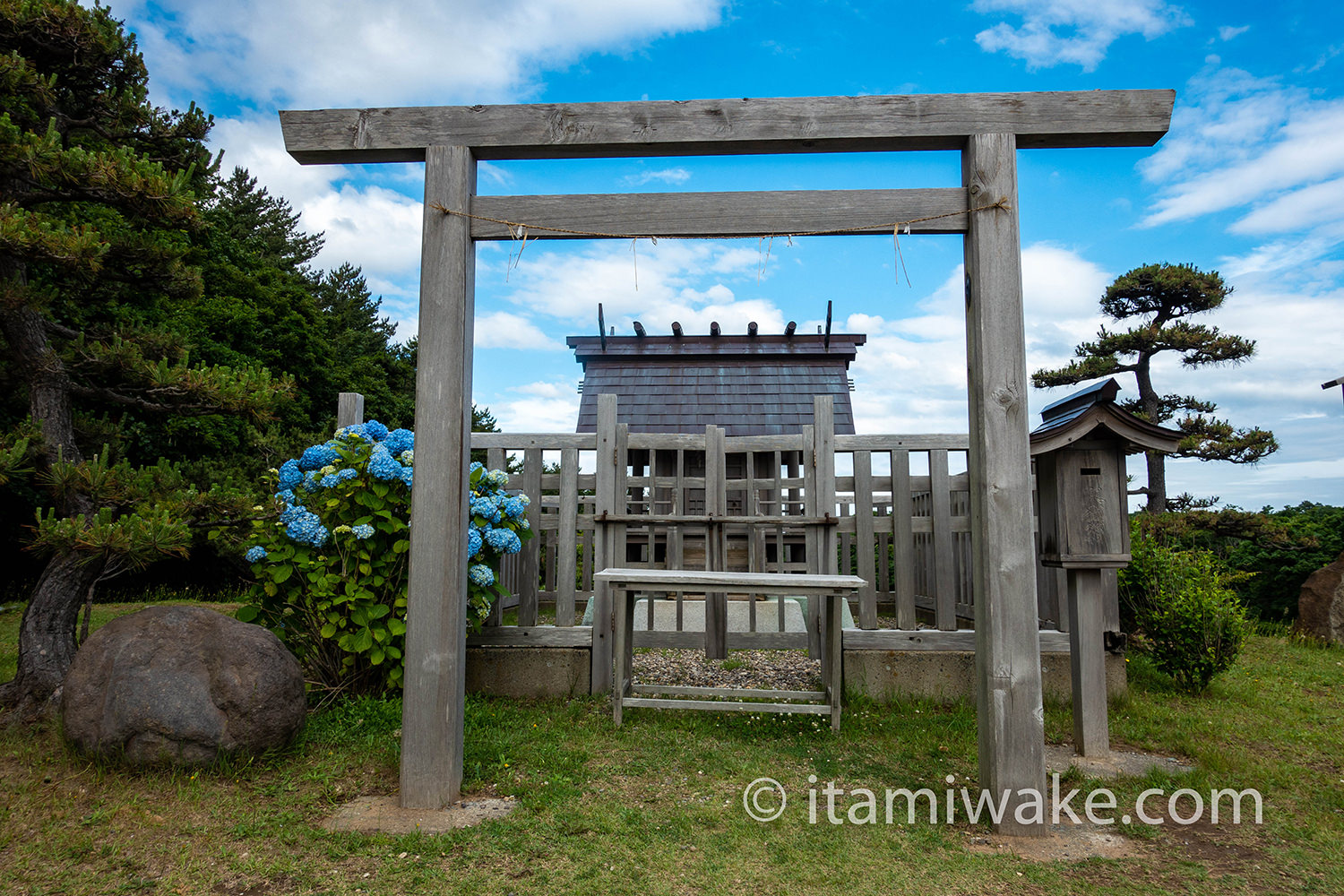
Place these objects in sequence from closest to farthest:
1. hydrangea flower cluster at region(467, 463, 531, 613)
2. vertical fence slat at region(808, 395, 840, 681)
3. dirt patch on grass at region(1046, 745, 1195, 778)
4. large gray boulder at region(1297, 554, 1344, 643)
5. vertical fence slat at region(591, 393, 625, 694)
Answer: dirt patch on grass at region(1046, 745, 1195, 778) < hydrangea flower cluster at region(467, 463, 531, 613) < vertical fence slat at region(591, 393, 625, 694) < vertical fence slat at region(808, 395, 840, 681) < large gray boulder at region(1297, 554, 1344, 643)

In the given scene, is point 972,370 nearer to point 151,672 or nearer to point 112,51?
point 151,672

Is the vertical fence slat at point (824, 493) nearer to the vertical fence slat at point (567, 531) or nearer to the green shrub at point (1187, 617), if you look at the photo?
the vertical fence slat at point (567, 531)

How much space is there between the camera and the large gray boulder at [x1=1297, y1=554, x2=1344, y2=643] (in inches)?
332

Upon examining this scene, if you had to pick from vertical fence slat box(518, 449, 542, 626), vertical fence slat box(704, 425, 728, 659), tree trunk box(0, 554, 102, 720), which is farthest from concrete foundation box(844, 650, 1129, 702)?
tree trunk box(0, 554, 102, 720)

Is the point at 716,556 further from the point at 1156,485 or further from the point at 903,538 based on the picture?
the point at 1156,485

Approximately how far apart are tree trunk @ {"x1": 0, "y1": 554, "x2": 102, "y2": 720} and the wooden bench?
3468 millimetres

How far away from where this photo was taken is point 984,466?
144 inches

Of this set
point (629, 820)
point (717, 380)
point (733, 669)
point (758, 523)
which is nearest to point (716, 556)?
point (758, 523)

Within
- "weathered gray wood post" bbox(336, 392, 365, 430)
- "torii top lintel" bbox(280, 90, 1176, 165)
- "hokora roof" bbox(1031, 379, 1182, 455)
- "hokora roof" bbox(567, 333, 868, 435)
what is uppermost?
"hokora roof" bbox(567, 333, 868, 435)

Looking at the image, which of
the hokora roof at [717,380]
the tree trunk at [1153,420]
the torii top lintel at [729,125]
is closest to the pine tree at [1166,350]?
the tree trunk at [1153,420]

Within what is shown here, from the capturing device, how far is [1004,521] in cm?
362

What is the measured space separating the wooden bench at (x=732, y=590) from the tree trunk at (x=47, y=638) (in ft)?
11.4

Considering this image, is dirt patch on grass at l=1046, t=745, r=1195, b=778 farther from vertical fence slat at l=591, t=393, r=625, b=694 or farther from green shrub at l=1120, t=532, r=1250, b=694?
vertical fence slat at l=591, t=393, r=625, b=694

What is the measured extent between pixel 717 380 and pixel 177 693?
1215 cm
